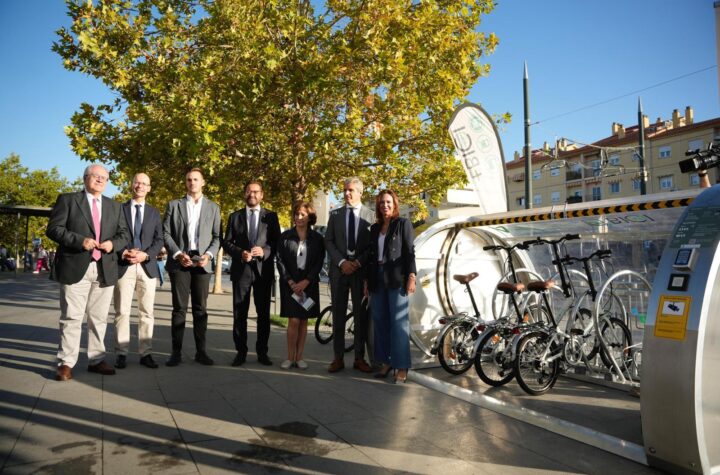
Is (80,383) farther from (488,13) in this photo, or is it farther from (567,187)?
(567,187)

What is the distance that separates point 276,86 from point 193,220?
3.93 metres

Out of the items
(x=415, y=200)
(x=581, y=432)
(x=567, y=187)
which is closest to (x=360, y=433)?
(x=581, y=432)

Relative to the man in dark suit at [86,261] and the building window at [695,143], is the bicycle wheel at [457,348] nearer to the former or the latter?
the man in dark suit at [86,261]

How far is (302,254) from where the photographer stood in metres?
6.42

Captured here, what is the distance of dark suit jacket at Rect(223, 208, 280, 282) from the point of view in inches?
251

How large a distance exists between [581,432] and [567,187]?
210 feet

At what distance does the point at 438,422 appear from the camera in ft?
14.0

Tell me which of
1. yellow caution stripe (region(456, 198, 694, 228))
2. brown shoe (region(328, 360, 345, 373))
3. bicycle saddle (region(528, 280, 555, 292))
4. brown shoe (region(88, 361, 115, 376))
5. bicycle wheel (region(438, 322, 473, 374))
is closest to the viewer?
yellow caution stripe (region(456, 198, 694, 228))

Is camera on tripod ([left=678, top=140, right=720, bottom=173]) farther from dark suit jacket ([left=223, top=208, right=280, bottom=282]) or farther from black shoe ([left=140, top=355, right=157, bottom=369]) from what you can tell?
black shoe ([left=140, top=355, right=157, bottom=369])

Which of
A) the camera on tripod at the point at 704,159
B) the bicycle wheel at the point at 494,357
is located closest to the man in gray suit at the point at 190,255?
the bicycle wheel at the point at 494,357

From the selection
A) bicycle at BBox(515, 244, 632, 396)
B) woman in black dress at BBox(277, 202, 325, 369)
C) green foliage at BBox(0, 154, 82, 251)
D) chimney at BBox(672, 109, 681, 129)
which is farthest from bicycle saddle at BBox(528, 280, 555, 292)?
chimney at BBox(672, 109, 681, 129)

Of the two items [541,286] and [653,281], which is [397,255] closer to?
[541,286]

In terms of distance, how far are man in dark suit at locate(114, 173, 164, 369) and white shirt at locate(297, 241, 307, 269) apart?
168cm

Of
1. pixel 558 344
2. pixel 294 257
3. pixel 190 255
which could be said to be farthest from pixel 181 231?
pixel 558 344
